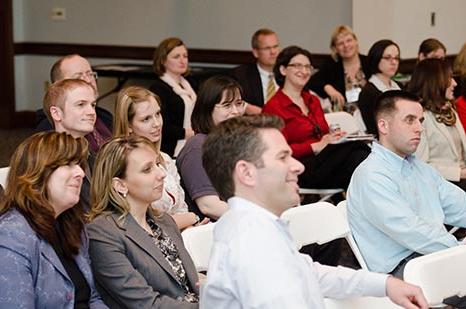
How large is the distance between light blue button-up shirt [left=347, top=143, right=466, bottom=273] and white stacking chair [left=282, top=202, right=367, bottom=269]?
14 centimetres

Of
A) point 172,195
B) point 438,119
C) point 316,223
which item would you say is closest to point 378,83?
point 438,119

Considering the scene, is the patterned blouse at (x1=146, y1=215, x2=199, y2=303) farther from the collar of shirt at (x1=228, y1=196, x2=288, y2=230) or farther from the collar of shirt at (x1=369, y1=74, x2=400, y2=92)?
the collar of shirt at (x1=369, y1=74, x2=400, y2=92)

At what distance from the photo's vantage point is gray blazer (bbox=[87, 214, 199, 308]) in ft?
11.0

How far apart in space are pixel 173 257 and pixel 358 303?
73 centimetres

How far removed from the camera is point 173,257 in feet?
11.7

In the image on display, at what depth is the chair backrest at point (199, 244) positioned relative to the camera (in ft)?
11.7

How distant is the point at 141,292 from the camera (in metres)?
3.35

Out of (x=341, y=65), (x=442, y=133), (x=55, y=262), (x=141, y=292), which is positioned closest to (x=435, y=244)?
(x=141, y=292)

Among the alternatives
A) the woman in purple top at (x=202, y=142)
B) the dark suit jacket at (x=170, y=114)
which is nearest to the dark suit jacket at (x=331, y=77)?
the dark suit jacket at (x=170, y=114)

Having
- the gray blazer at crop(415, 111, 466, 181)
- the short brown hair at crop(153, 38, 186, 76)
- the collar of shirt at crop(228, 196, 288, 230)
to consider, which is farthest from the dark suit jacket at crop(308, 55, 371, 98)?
the collar of shirt at crop(228, 196, 288, 230)

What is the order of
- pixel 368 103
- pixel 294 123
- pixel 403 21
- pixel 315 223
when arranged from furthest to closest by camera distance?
pixel 403 21 → pixel 368 103 → pixel 294 123 → pixel 315 223

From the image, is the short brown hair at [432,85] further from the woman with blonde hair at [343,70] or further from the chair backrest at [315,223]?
the chair backrest at [315,223]

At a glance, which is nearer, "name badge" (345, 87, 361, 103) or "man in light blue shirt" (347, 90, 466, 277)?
"man in light blue shirt" (347, 90, 466, 277)

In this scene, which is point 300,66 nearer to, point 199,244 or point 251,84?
point 251,84
